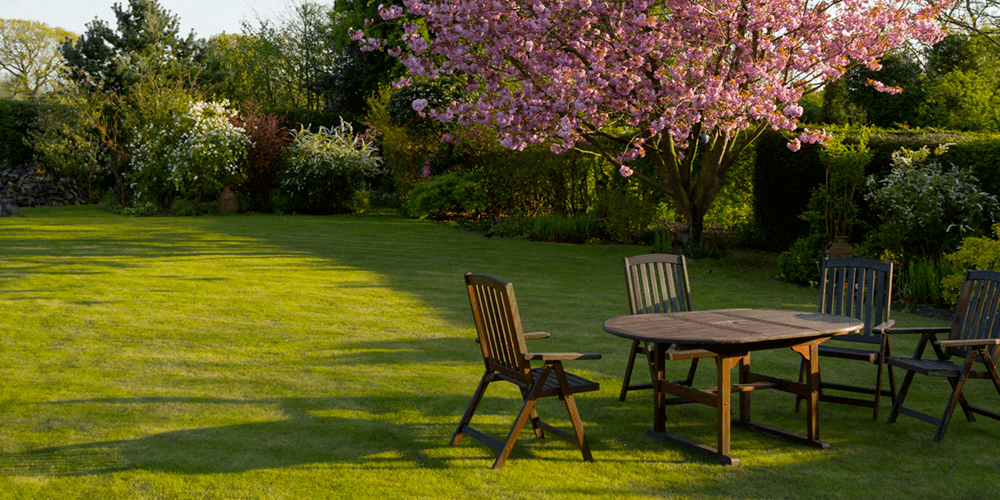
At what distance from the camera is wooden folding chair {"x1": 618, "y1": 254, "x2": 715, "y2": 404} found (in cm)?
575

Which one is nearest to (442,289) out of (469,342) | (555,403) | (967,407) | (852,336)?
(469,342)

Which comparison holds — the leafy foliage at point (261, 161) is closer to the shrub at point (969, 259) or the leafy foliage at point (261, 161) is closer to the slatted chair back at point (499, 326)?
the shrub at point (969, 259)

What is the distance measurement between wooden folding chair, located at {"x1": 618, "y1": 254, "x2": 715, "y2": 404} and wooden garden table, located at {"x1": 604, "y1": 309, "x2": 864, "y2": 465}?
0.47m

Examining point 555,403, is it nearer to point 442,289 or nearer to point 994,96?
point 442,289

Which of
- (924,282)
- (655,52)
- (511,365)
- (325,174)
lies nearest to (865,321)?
(511,365)

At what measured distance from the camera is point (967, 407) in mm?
5262

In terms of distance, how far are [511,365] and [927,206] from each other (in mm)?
8127

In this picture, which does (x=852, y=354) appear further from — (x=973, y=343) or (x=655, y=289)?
(x=655, y=289)

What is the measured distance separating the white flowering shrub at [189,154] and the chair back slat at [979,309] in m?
18.4

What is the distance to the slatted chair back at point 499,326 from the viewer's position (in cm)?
428

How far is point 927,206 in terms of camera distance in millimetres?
10281

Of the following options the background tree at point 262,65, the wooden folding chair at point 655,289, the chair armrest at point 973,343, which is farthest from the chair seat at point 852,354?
the background tree at point 262,65

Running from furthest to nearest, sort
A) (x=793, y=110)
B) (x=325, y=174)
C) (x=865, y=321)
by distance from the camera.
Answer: (x=325, y=174) < (x=793, y=110) < (x=865, y=321)

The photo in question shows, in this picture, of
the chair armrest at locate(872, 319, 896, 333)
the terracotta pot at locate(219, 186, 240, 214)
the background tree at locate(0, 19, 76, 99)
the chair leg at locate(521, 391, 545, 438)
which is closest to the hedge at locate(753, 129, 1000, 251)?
the chair armrest at locate(872, 319, 896, 333)
